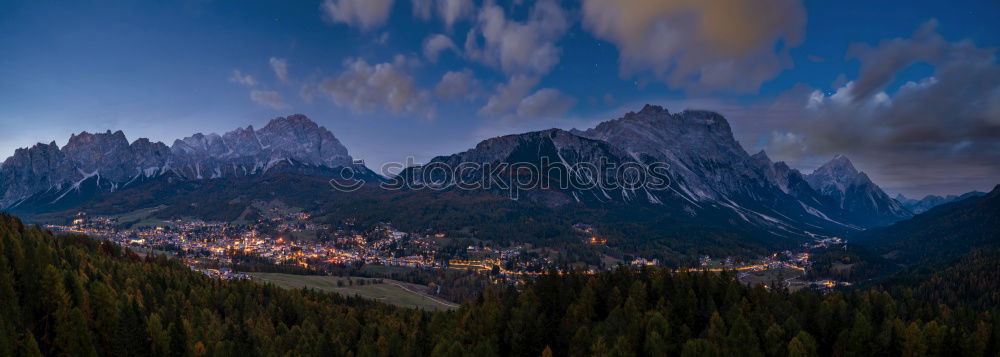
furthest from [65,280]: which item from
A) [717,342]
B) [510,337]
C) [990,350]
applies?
[990,350]

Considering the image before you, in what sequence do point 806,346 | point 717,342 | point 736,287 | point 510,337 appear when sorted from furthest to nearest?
1. point 736,287
2. point 510,337
3. point 717,342
4. point 806,346

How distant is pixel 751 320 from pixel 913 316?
34312 mm

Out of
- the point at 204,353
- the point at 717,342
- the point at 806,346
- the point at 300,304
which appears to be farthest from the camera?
the point at 300,304

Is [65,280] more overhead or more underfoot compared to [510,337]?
more overhead

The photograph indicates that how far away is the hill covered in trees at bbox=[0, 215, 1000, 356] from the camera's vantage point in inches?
2603

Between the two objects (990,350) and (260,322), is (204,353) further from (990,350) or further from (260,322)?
A: (990,350)

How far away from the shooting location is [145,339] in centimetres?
7600

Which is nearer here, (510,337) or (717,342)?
(717,342)

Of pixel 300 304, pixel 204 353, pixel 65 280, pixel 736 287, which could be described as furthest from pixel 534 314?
pixel 65 280

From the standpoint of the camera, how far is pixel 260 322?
3873 inches

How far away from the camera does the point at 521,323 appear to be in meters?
85.1

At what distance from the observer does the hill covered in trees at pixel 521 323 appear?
6612 cm

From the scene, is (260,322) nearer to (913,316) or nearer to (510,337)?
(510,337)

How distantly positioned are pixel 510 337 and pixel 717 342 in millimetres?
34599
